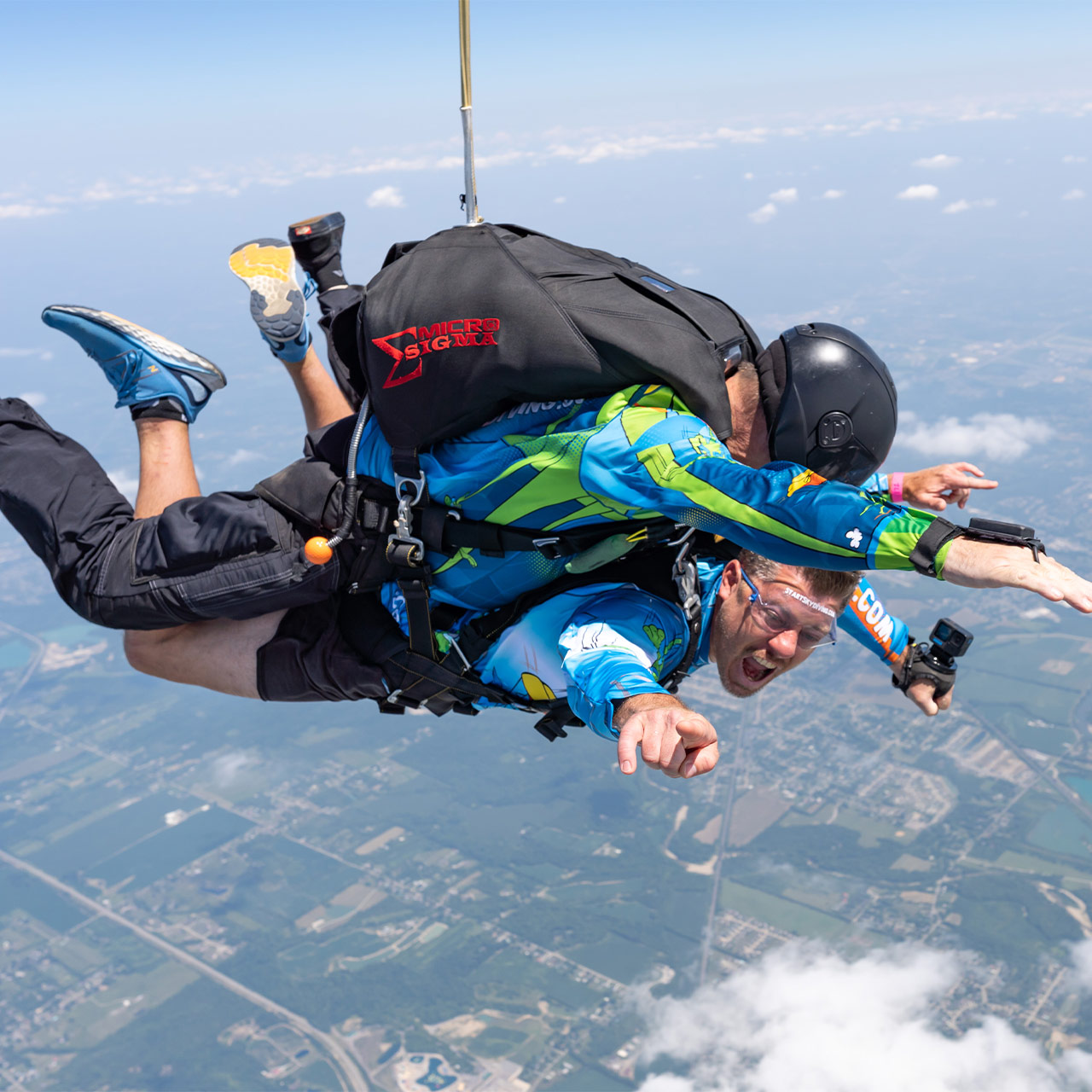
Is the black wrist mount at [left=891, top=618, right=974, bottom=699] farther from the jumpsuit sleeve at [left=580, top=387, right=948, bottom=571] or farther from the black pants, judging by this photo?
the black pants

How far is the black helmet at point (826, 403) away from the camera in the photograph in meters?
3.22

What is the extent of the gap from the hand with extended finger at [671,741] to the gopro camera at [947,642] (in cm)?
197

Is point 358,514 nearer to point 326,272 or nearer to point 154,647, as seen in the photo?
point 154,647

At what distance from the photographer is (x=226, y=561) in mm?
3586

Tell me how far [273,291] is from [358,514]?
1.29 meters

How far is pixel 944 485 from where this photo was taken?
12.2ft

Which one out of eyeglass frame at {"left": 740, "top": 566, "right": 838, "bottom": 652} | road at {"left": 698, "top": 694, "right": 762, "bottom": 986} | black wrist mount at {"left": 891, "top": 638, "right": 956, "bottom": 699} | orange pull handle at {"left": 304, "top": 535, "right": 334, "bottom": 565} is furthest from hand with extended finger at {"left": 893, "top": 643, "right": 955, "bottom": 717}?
road at {"left": 698, "top": 694, "right": 762, "bottom": 986}

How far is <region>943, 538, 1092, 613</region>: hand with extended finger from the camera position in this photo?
6.34 ft

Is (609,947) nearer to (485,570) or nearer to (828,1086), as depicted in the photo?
(828,1086)

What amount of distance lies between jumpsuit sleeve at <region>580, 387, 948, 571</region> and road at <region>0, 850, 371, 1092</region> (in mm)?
52518

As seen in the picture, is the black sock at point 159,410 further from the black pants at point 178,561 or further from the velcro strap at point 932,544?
the velcro strap at point 932,544

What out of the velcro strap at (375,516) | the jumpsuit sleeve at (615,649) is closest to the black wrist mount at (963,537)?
the jumpsuit sleeve at (615,649)

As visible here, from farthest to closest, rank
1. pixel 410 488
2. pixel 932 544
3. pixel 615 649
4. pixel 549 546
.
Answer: pixel 410 488 < pixel 549 546 < pixel 615 649 < pixel 932 544

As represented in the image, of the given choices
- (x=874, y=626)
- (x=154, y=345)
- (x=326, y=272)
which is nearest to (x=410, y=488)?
(x=326, y=272)
